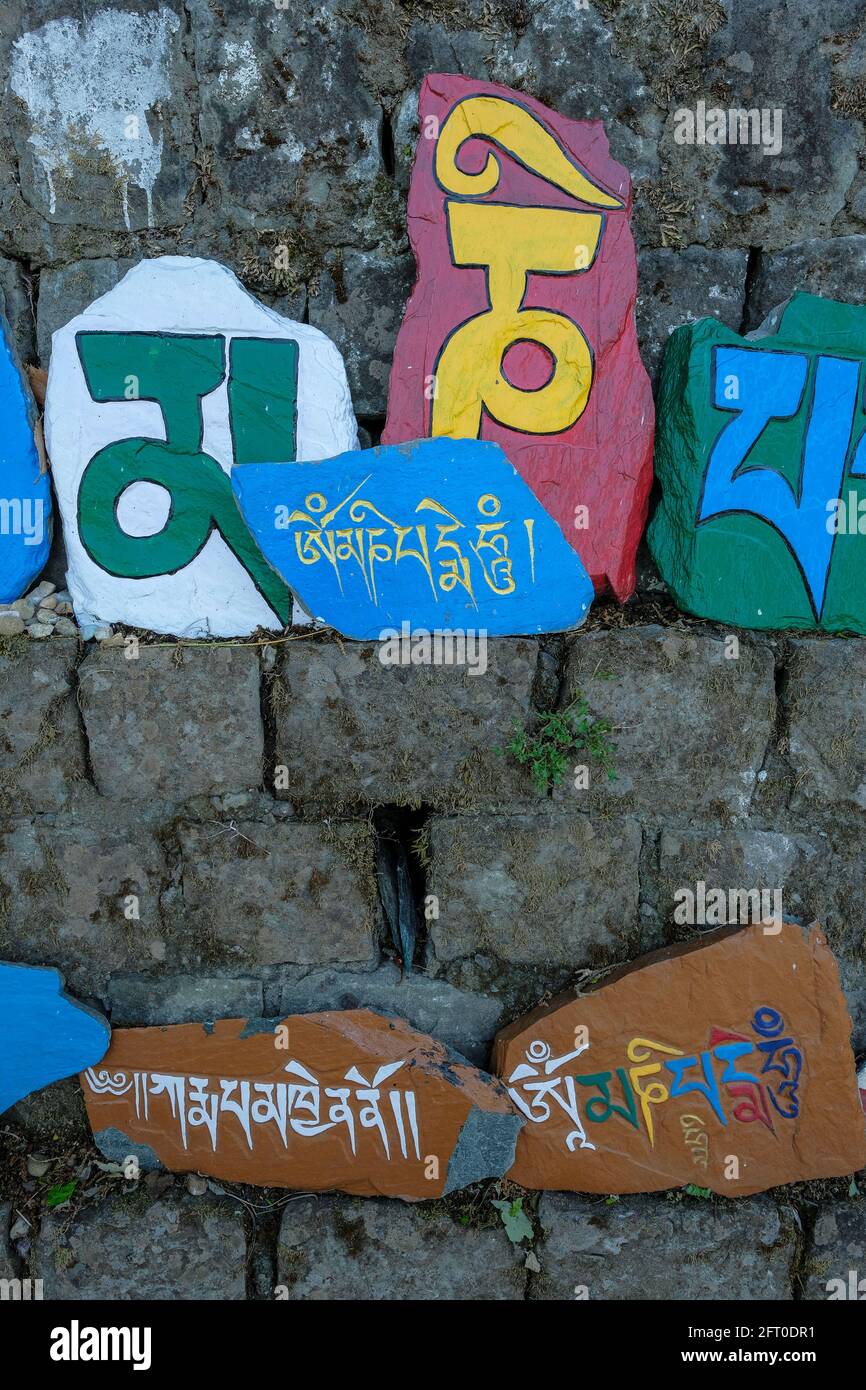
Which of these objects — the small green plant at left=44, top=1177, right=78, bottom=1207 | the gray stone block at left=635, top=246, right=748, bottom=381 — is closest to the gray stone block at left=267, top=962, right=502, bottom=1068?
the small green plant at left=44, top=1177, right=78, bottom=1207

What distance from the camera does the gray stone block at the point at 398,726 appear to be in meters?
2.42

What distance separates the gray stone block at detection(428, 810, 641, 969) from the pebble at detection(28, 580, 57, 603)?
4.00ft

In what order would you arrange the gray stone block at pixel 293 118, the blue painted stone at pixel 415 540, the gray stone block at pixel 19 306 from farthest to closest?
1. the gray stone block at pixel 19 306
2. the gray stone block at pixel 293 118
3. the blue painted stone at pixel 415 540

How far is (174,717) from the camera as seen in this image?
243cm

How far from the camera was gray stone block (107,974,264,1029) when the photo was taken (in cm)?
255

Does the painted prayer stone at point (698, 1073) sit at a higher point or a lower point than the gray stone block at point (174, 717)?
lower

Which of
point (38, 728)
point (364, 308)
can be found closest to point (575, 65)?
point (364, 308)

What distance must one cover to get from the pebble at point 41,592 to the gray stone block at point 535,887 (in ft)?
4.00

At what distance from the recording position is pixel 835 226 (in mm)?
2482

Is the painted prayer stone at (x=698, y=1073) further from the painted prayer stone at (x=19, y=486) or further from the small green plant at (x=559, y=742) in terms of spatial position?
the painted prayer stone at (x=19, y=486)

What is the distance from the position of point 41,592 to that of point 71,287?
0.82 metres

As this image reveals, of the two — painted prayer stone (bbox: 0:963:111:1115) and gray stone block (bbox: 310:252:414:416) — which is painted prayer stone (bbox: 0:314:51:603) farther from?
painted prayer stone (bbox: 0:963:111:1115)

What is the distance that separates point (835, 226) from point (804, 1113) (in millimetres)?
2374

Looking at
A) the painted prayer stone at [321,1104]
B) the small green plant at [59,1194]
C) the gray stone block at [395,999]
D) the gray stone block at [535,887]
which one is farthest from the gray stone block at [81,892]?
the gray stone block at [535,887]
